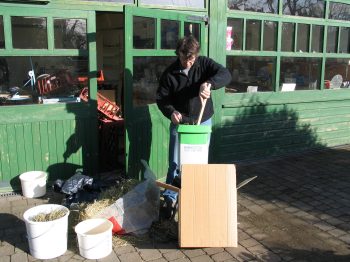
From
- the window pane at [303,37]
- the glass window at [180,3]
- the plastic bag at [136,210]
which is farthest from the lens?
the window pane at [303,37]

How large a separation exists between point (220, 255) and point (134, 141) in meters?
1.80

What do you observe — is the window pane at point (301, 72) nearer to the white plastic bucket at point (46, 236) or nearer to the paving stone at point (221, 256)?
the paving stone at point (221, 256)

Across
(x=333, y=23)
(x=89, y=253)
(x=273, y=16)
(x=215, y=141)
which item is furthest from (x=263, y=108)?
(x=89, y=253)

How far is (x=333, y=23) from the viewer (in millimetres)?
7055

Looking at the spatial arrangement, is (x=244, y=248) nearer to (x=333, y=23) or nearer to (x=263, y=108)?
(x=263, y=108)

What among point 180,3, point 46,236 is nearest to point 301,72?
point 180,3

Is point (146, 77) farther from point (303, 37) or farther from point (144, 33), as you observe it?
point (303, 37)

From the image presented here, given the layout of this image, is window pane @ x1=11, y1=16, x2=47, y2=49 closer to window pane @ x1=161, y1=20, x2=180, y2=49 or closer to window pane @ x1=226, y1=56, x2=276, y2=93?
window pane @ x1=161, y1=20, x2=180, y2=49

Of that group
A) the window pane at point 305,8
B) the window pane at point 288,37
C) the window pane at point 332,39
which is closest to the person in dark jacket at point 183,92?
the window pane at point 288,37

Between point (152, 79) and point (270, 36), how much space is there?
2301 millimetres

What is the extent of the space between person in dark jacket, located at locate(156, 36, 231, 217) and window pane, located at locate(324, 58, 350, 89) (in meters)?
3.81

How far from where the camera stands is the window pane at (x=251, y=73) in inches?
241

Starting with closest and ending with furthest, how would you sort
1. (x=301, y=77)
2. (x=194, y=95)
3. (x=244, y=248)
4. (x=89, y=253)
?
1. (x=89, y=253)
2. (x=244, y=248)
3. (x=194, y=95)
4. (x=301, y=77)

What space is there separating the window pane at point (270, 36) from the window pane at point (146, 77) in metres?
1.81
